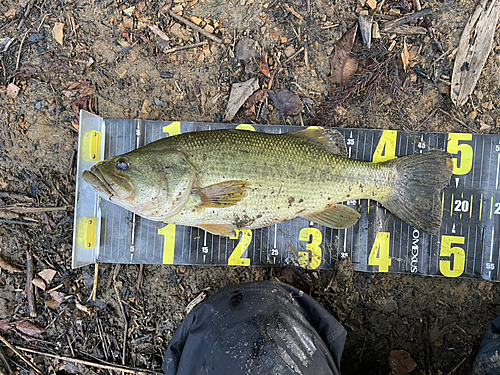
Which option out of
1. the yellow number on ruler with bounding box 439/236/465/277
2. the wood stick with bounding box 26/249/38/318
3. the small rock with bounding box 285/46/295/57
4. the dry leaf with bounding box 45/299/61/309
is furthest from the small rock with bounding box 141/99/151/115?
the yellow number on ruler with bounding box 439/236/465/277

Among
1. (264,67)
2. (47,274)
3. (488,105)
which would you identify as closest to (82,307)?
(47,274)

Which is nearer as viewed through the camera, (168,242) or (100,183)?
(100,183)

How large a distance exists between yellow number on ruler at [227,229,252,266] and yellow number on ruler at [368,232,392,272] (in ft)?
4.79

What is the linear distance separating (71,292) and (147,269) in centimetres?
96

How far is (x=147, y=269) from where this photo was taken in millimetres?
3850

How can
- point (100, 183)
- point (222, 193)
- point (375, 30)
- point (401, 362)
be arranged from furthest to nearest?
point (375, 30)
point (401, 362)
point (222, 193)
point (100, 183)

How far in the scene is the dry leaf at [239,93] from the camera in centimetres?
378

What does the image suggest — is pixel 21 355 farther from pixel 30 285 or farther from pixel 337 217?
pixel 337 217

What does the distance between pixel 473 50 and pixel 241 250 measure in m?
3.64

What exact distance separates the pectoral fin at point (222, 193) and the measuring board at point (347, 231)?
3.00ft

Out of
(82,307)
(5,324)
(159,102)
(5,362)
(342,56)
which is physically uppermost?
(342,56)

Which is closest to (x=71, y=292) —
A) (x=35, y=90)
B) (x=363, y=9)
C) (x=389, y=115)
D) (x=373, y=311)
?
(x=35, y=90)

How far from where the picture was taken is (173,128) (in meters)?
3.80

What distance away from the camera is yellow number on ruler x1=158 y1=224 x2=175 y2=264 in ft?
12.5
